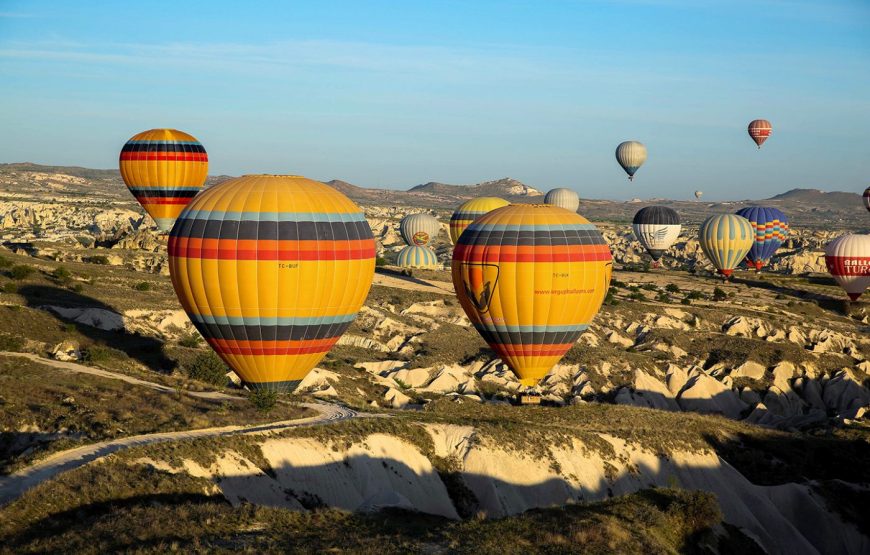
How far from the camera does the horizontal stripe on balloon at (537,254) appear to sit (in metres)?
48.6

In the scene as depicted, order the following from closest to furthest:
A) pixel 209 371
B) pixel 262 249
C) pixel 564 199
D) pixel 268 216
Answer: pixel 262 249 < pixel 268 216 < pixel 209 371 < pixel 564 199

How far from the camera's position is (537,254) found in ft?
159

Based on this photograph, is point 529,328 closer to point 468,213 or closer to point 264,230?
point 264,230

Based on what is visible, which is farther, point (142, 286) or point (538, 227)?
point (142, 286)

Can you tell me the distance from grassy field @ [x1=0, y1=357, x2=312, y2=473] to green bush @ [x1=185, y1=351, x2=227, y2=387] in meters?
7.71

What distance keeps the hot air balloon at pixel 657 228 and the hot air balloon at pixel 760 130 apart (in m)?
44.1

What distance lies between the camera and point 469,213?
A: 335ft

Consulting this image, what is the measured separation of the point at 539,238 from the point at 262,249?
15.1 meters

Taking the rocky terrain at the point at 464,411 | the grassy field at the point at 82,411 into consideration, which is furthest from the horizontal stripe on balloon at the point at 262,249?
the rocky terrain at the point at 464,411

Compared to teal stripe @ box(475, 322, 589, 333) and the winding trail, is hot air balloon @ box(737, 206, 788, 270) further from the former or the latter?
the winding trail

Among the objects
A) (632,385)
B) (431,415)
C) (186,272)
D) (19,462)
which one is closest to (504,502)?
(431,415)

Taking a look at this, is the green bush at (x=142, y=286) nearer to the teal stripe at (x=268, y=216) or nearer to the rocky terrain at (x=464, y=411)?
the rocky terrain at (x=464, y=411)

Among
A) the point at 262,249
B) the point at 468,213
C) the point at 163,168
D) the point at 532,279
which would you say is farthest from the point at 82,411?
the point at 468,213

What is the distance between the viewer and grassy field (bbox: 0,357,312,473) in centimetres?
3572
